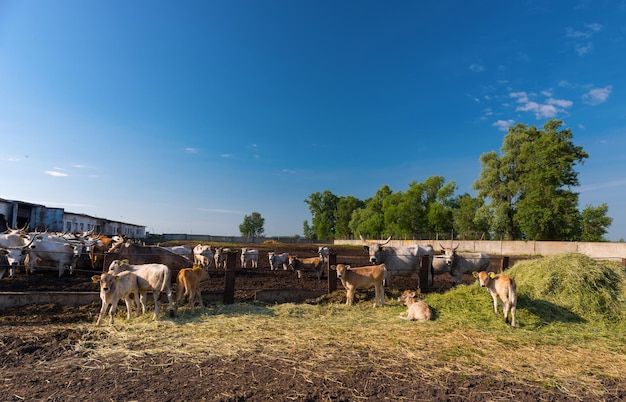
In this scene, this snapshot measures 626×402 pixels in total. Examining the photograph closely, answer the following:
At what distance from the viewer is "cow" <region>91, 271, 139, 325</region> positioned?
23.7 feet

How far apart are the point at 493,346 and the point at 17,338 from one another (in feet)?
26.8

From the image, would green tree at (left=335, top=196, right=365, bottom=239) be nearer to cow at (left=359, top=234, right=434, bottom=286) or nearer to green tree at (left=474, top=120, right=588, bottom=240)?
green tree at (left=474, top=120, right=588, bottom=240)

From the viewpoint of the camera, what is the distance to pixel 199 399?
4.16 meters

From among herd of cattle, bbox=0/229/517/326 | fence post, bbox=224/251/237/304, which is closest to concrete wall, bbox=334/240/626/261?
herd of cattle, bbox=0/229/517/326

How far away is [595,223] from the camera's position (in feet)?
128

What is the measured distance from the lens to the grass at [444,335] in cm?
526

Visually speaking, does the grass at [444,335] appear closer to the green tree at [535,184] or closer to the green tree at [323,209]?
the green tree at [535,184]

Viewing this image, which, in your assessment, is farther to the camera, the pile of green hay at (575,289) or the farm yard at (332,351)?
the pile of green hay at (575,289)

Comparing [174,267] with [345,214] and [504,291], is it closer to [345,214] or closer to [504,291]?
[504,291]

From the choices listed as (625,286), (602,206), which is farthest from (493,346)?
(602,206)

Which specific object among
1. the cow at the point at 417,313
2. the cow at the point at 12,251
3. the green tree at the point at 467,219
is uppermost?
the green tree at the point at 467,219

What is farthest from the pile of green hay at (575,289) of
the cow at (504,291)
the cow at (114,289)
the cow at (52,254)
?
the cow at (52,254)

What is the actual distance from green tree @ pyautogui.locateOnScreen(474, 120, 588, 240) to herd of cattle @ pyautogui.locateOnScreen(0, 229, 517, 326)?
101ft

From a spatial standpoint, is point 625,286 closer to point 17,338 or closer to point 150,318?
point 150,318
